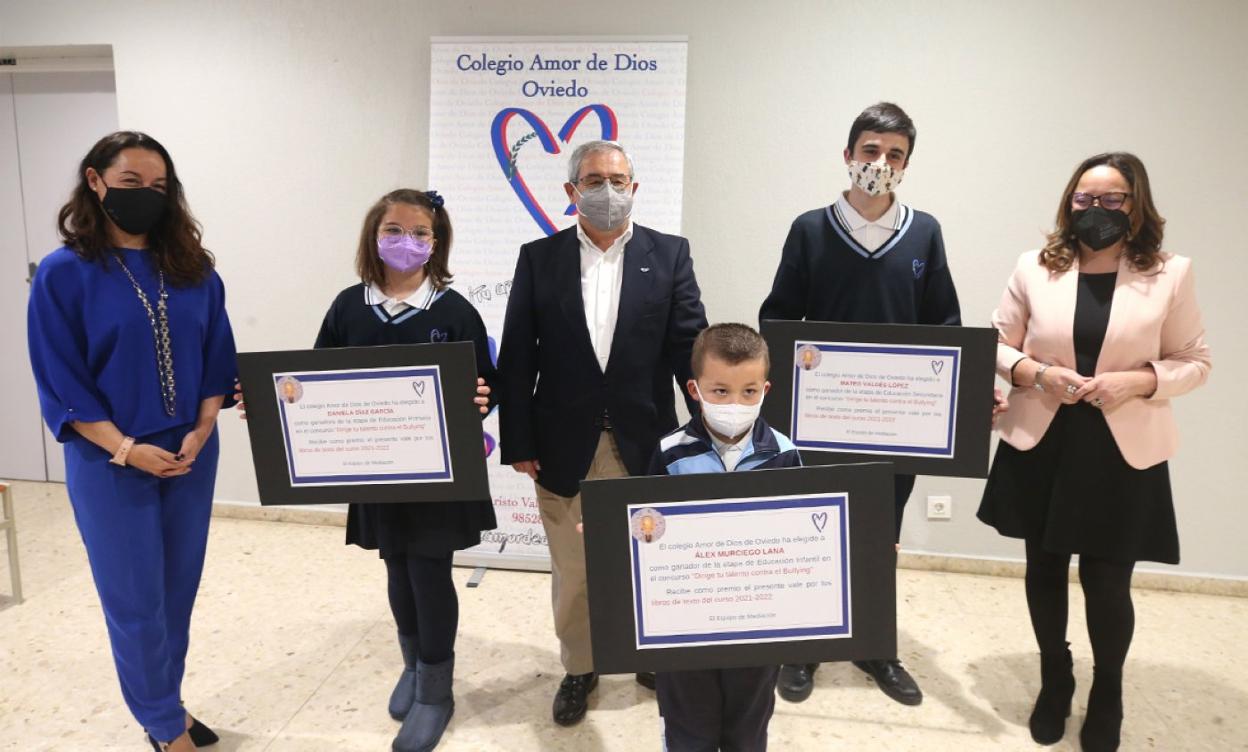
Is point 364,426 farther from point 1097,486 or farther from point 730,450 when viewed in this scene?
point 1097,486

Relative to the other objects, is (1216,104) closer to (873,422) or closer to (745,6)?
(745,6)

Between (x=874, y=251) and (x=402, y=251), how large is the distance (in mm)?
1353

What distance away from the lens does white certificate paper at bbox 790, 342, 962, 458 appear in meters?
2.06

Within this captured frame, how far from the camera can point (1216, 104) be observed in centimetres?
318

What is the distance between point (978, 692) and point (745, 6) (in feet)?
9.26

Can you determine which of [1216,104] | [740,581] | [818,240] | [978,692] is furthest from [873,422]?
[1216,104]

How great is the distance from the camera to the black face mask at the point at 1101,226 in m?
2.09

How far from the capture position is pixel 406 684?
2.50 metres

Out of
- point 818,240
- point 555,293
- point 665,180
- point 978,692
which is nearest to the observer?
point 555,293

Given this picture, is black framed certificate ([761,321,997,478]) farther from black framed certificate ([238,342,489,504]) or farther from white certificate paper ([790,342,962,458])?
black framed certificate ([238,342,489,504])

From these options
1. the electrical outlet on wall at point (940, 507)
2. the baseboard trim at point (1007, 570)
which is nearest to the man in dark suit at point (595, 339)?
the baseboard trim at point (1007, 570)

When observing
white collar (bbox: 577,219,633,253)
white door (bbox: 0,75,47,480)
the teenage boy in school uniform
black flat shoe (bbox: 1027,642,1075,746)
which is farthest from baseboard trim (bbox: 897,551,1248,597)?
white door (bbox: 0,75,47,480)

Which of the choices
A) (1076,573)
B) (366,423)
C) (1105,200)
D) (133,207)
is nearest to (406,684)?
(366,423)

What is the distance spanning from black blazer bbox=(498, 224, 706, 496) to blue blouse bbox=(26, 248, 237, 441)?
818 mm
